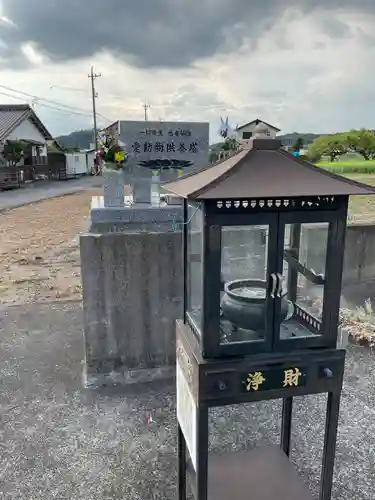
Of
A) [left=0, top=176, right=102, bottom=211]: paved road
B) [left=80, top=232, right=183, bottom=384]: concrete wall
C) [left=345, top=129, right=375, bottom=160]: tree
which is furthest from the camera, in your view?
[left=0, top=176, right=102, bottom=211]: paved road

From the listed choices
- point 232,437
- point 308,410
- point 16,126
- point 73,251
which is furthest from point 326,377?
point 16,126

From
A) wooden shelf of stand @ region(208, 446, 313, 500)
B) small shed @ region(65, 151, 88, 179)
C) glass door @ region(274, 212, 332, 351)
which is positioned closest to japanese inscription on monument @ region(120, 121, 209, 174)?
glass door @ region(274, 212, 332, 351)

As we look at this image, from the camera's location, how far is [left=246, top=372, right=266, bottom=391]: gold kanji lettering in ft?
5.84

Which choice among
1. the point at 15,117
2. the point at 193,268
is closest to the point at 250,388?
the point at 193,268

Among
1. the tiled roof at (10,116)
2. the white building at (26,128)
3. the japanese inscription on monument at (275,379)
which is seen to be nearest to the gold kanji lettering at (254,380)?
the japanese inscription on monument at (275,379)

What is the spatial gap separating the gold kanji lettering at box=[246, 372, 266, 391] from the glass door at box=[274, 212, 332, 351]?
0.44ft

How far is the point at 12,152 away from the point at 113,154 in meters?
20.4

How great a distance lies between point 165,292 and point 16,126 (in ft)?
77.6

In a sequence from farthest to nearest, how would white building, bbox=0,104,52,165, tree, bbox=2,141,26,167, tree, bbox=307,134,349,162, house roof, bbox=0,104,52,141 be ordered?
white building, bbox=0,104,52,165, house roof, bbox=0,104,52,141, tree, bbox=2,141,26,167, tree, bbox=307,134,349,162

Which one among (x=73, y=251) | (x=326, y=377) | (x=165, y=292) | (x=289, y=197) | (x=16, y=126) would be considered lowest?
(x=73, y=251)

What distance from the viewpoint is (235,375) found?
5.80 ft

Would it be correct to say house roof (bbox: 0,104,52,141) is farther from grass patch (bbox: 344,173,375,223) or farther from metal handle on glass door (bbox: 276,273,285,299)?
metal handle on glass door (bbox: 276,273,285,299)

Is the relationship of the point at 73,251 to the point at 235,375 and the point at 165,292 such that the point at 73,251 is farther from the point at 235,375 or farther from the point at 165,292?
the point at 235,375

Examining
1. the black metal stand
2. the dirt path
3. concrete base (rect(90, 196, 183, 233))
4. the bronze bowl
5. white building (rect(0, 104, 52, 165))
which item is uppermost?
white building (rect(0, 104, 52, 165))
